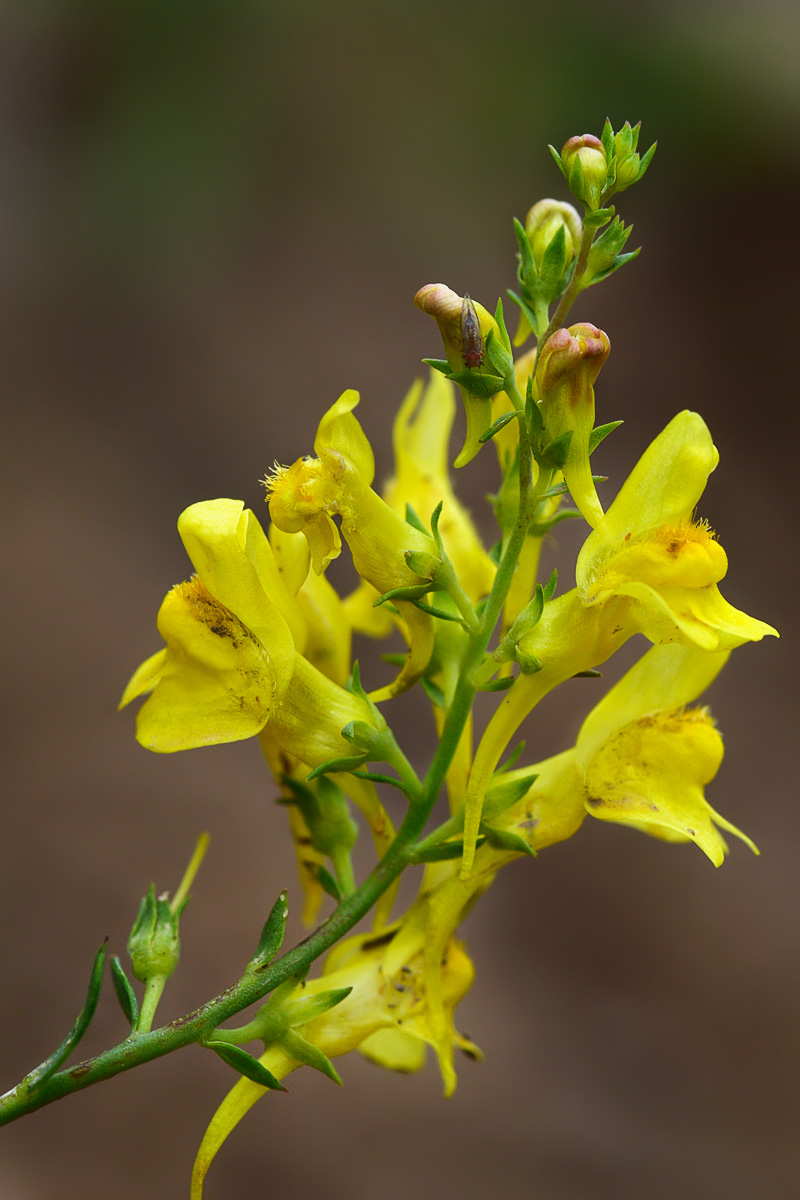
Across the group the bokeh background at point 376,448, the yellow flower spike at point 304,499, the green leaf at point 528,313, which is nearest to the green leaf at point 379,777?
the yellow flower spike at point 304,499

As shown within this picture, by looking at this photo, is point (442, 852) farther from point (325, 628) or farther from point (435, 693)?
point (325, 628)

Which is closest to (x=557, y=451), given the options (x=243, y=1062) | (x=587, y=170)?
(x=587, y=170)

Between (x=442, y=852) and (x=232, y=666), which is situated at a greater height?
(x=232, y=666)

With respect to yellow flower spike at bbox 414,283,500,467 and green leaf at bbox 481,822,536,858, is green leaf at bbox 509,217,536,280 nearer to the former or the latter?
yellow flower spike at bbox 414,283,500,467

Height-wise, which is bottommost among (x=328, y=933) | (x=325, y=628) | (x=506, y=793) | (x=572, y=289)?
(x=328, y=933)

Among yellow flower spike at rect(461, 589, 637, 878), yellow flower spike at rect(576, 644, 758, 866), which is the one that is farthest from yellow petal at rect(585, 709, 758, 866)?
yellow flower spike at rect(461, 589, 637, 878)

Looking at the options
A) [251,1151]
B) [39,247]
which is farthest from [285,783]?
[39,247]

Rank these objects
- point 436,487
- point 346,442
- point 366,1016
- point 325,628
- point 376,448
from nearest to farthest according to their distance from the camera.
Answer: point 346,442 < point 366,1016 < point 325,628 < point 436,487 < point 376,448
